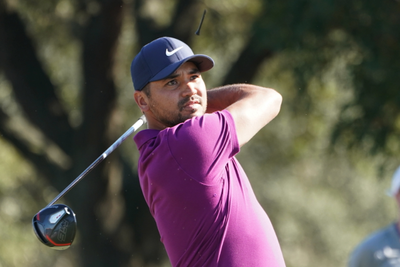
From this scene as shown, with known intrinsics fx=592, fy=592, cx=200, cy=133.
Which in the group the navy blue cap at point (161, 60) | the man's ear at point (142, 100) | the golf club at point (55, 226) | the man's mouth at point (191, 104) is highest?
the navy blue cap at point (161, 60)

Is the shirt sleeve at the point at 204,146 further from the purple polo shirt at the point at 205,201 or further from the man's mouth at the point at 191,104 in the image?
the man's mouth at the point at 191,104

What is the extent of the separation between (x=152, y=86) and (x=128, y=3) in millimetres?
7505

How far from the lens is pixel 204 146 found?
2.57 meters

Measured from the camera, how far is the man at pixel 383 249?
238cm

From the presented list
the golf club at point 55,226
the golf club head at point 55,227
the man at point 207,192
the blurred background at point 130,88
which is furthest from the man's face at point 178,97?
the blurred background at point 130,88

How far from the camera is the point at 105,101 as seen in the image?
10461 mm

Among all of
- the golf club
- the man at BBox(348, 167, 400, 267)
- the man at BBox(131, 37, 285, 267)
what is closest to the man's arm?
the man at BBox(131, 37, 285, 267)

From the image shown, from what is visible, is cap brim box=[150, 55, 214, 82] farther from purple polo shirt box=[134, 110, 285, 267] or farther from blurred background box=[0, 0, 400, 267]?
blurred background box=[0, 0, 400, 267]

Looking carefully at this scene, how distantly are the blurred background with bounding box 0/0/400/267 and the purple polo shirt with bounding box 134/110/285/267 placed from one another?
16.8ft

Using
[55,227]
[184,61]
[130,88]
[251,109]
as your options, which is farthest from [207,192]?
[130,88]

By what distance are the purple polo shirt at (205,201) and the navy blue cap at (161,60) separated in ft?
1.26

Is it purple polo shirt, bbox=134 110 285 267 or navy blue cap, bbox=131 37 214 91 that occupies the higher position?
navy blue cap, bbox=131 37 214 91

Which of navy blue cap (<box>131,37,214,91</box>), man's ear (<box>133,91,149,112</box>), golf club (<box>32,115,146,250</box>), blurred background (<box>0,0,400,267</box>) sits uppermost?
navy blue cap (<box>131,37,214,91</box>)

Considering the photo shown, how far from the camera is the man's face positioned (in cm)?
290
